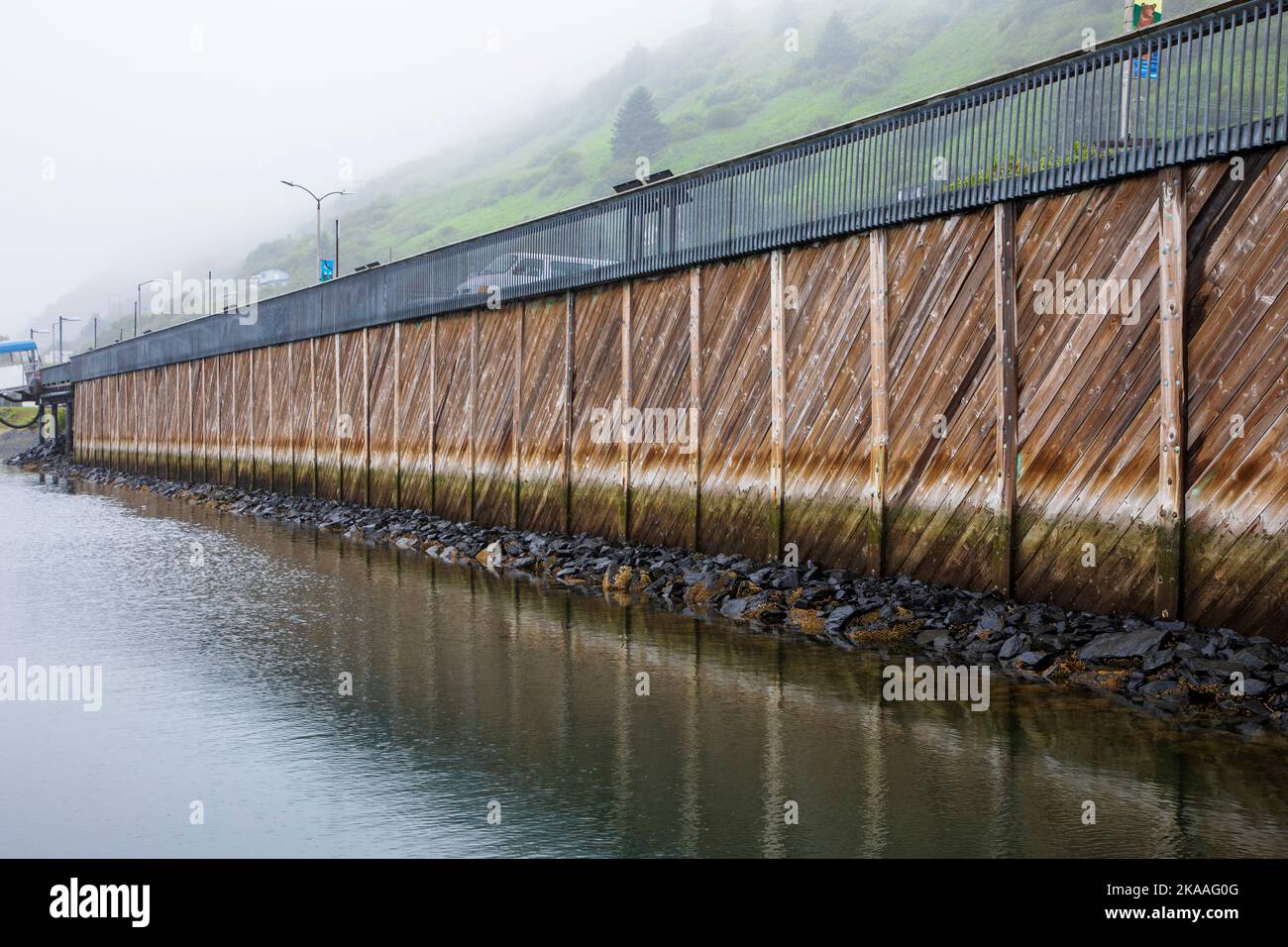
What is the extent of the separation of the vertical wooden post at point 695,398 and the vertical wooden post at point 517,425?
5.12m

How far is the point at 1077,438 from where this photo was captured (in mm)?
10352

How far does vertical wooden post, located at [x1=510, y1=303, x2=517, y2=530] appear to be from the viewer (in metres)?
19.8

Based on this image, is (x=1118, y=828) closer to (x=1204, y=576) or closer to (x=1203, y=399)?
(x=1204, y=576)

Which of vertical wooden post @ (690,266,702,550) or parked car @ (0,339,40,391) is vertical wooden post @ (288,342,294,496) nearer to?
vertical wooden post @ (690,266,702,550)

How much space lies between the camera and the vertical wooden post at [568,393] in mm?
18172

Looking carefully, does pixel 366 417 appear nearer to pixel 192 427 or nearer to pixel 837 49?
pixel 192 427

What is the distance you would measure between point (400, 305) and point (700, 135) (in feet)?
338

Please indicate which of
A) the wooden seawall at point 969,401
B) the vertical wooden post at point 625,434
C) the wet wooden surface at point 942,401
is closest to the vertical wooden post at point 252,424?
the wooden seawall at point 969,401

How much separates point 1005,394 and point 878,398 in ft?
5.61

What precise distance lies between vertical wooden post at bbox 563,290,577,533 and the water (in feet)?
18.5

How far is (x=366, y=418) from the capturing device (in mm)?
26297
